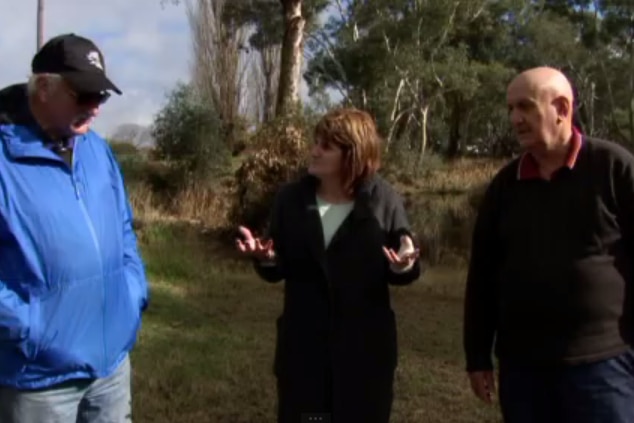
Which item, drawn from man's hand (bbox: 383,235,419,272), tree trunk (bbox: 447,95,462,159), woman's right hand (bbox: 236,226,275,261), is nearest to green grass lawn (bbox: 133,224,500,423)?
woman's right hand (bbox: 236,226,275,261)

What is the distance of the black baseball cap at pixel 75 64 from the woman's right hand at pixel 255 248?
754mm

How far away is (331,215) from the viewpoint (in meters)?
3.32

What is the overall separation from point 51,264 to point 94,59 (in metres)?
0.65

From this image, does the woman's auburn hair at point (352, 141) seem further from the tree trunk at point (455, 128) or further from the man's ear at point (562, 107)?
the tree trunk at point (455, 128)

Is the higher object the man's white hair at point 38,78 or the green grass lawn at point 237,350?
the man's white hair at point 38,78

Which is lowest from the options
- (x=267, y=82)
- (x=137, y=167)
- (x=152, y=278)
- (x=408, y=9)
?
(x=152, y=278)

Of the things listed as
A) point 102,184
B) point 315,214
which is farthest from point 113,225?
point 315,214

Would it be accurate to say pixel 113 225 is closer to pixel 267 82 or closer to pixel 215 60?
pixel 215 60

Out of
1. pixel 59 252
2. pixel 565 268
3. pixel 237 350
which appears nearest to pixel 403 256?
Answer: pixel 565 268

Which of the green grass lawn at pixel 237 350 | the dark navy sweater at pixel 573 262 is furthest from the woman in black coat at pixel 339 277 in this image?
the green grass lawn at pixel 237 350

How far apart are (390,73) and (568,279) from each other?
3163 centimetres

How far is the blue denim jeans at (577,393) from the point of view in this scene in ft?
9.43

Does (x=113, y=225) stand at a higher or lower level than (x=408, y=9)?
lower

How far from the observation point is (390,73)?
3400 centimetres
